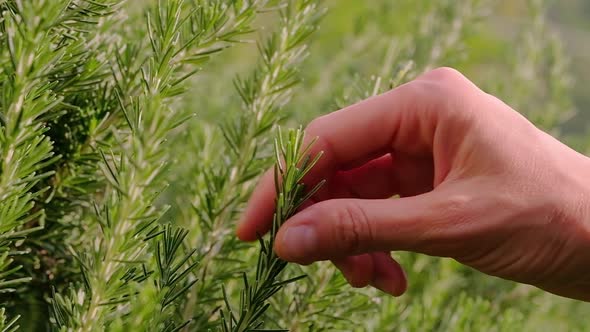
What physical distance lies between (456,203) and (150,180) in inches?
16.2

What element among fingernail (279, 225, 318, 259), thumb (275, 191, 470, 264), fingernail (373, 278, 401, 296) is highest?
fingernail (279, 225, 318, 259)

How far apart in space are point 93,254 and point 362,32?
1766mm

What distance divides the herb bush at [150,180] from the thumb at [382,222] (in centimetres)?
6

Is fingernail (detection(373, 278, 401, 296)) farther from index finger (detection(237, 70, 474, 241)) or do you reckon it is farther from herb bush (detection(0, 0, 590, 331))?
index finger (detection(237, 70, 474, 241))

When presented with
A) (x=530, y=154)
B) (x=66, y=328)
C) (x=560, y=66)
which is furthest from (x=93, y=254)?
(x=560, y=66)

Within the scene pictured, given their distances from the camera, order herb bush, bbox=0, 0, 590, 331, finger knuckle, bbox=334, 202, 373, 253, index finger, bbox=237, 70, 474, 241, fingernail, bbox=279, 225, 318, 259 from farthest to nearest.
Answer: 1. index finger, bbox=237, 70, 474, 241
2. finger knuckle, bbox=334, 202, 373, 253
3. fingernail, bbox=279, 225, 318, 259
4. herb bush, bbox=0, 0, 590, 331

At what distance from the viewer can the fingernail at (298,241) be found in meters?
0.75

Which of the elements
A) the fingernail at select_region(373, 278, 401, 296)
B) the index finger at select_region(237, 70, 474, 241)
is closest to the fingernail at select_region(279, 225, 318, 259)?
the index finger at select_region(237, 70, 474, 241)

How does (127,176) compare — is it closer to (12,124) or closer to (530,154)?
(12,124)

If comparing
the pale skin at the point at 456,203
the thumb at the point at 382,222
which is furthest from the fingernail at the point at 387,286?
the thumb at the point at 382,222

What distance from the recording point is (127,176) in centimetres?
64

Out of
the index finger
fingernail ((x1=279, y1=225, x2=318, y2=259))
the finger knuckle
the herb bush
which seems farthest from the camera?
the index finger

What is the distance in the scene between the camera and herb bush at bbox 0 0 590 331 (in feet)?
2.11

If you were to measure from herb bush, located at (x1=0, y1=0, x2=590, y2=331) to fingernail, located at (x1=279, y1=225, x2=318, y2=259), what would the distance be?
0.02 m
